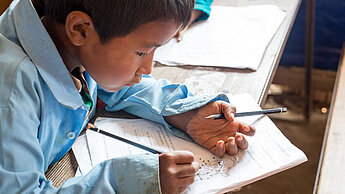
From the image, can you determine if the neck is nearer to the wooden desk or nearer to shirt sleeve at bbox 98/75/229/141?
shirt sleeve at bbox 98/75/229/141

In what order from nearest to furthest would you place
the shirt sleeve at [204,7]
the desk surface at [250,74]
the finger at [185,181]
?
the finger at [185,181] < the desk surface at [250,74] < the shirt sleeve at [204,7]

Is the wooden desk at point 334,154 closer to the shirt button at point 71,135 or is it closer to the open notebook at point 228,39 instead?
the open notebook at point 228,39

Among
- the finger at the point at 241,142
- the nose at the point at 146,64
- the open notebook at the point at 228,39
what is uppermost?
the nose at the point at 146,64

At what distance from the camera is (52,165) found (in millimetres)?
768

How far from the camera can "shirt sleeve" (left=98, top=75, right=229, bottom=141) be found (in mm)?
883

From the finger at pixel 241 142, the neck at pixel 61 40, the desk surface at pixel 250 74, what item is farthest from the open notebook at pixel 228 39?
the neck at pixel 61 40

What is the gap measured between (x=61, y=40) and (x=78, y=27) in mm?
86

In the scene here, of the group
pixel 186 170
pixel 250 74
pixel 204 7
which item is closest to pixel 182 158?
Answer: pixel 186 170

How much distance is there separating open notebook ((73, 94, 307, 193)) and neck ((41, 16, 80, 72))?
7.2 inches

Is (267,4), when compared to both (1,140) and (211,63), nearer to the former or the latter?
(211,63)

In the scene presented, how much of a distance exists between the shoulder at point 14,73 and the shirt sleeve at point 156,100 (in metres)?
0.30

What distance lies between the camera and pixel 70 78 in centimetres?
73

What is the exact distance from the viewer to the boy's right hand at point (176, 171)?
27.0 inches

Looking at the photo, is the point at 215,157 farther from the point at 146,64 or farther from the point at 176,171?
the point at 146,64
